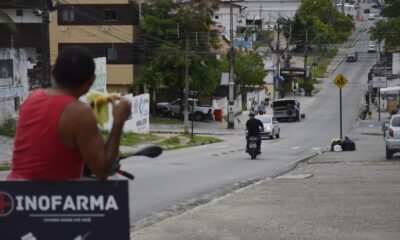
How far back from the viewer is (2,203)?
4816 mm

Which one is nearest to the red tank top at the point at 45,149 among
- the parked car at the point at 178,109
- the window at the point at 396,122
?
the window at the point at 396,122

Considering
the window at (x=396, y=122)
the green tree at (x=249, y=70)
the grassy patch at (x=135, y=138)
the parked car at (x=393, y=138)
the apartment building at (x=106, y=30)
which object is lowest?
the grassy patch at (x=135, y=138)

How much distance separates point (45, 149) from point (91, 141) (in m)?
0.28

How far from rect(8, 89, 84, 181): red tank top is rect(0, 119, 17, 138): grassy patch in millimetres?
31009

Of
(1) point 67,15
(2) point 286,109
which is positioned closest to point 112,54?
(1) point 67,15

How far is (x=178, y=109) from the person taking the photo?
65.7 m

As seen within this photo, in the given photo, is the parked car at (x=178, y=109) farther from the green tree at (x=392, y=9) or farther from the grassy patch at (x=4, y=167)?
the grassy patch at (x=4, y=167)

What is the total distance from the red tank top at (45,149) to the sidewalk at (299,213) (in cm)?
515

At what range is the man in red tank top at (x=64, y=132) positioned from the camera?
187 inches

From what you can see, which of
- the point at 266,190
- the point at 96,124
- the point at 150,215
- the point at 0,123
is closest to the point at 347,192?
the point at 266,190

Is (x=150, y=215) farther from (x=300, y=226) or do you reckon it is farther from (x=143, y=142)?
(x=143, y=142)

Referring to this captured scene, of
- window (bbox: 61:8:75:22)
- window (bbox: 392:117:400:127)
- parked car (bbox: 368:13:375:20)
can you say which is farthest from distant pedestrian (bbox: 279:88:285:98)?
parked car (bbox: 368:13:375:20)

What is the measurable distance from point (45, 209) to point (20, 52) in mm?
38081

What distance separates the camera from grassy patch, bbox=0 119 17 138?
35469 millimetres
